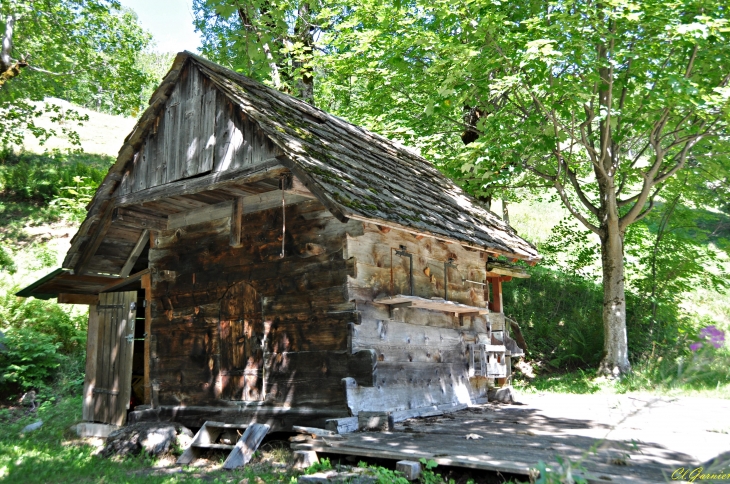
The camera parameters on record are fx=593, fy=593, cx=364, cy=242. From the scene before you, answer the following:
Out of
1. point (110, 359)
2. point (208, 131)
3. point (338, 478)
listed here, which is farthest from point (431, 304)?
point (110, 359)

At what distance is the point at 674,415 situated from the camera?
28.6 feet

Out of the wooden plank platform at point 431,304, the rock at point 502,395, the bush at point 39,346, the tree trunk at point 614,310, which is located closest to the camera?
the wooden plank platform at point 431,304

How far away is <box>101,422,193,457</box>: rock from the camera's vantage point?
26.9ft

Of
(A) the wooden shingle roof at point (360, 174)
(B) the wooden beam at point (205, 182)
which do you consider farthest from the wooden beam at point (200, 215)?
(A) the wooden shingle roof at point (360, 174)

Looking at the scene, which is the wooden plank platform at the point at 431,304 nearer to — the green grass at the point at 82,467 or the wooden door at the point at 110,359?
the green grass at the point at 82,467

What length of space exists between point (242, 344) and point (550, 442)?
448 centimetres

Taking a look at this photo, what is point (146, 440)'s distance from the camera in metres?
8.24

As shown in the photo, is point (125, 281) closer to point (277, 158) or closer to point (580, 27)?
point (277, 158)

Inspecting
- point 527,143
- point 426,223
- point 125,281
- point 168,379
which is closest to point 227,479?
point 168,379

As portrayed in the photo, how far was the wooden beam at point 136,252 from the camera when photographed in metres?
10.9

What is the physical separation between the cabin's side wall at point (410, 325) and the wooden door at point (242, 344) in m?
1.63

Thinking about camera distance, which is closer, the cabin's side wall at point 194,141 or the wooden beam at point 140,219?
the cabin's side wall at point 194,141

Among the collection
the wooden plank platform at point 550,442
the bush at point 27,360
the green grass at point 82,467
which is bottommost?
the green grass at point 82,467

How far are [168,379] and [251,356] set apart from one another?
1982mm
